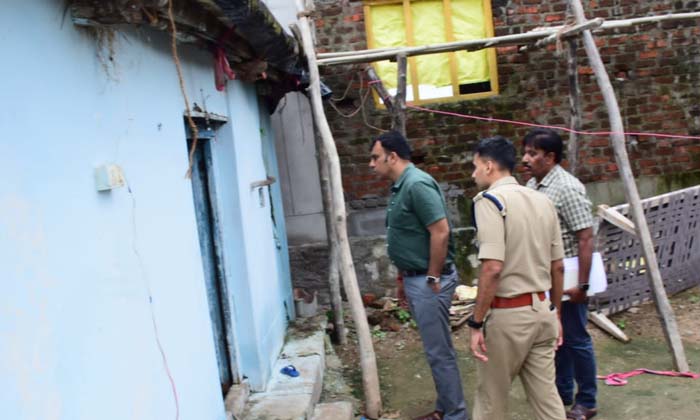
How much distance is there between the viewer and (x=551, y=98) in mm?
7629

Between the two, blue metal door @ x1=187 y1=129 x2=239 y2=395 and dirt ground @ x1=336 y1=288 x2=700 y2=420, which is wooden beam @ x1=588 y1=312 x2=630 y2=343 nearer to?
dirt ground @ x1=336 y1=288 x2=700 y2=420

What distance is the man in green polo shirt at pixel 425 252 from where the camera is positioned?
12.8ft

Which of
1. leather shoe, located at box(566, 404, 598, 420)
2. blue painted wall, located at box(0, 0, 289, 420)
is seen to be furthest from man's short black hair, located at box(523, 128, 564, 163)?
blue painted wall, located at box(0, 0, 289, 420)

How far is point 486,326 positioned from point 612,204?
16.7 ft

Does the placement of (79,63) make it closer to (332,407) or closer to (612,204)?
(332,407)

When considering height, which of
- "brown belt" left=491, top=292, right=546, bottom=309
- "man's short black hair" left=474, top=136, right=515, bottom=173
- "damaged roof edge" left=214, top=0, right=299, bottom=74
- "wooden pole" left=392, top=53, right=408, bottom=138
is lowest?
"brown belt" left=491, top=292, right=546, bottom=309

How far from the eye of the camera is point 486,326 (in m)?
3.30

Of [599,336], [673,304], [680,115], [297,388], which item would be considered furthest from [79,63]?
[680,115]

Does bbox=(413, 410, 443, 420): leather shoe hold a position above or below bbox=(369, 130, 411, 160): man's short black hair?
below

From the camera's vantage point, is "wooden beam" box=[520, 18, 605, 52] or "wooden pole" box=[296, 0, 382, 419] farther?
"wooden beam" box=[520, 18, 605, 52]

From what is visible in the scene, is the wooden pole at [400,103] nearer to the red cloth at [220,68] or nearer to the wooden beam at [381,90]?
the wooden beam at [381,90]

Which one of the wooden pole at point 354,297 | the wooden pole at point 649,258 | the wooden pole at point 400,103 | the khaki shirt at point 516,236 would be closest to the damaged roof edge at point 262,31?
the wooden pole at point 354,297

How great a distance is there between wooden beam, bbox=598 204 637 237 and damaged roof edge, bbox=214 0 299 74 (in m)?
3.08

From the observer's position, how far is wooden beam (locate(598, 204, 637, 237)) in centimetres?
586
